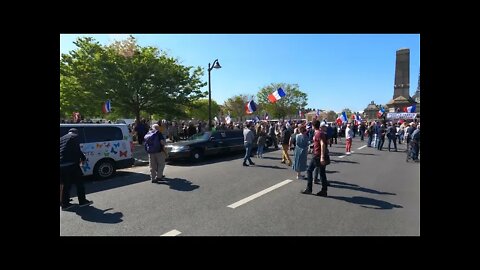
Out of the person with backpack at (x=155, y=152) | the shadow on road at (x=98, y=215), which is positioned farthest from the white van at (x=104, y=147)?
the shadow on road at (x=98, y=215)

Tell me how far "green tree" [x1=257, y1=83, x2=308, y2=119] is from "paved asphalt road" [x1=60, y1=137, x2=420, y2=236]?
47.9m

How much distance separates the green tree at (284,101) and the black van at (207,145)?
42528mm

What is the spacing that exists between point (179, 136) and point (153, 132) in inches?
489

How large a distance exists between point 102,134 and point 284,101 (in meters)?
50.0

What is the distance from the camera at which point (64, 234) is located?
12.8 feet

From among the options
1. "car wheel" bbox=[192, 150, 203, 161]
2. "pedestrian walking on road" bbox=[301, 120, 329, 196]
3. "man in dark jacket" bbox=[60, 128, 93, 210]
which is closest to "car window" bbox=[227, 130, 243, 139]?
"car wheel" bbox=[192, 150, 203, 161]

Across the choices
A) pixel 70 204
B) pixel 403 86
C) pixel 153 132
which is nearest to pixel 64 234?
pixel 70 204

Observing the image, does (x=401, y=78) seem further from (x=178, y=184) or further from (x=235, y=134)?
(x=178, y=184)

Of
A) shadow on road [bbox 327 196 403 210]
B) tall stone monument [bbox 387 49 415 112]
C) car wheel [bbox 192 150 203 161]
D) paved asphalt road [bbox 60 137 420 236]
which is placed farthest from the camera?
tall stone monument [bbox 387 49 415 112]

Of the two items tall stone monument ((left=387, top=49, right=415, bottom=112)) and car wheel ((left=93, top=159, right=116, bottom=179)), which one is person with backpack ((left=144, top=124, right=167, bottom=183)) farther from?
tall stone monument ((left=387, top=49, right=415, bottom=112))

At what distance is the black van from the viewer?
10422 mm

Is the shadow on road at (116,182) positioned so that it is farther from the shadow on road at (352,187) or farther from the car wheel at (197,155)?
the shadow on road at (352,187)

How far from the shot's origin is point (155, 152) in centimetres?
717
